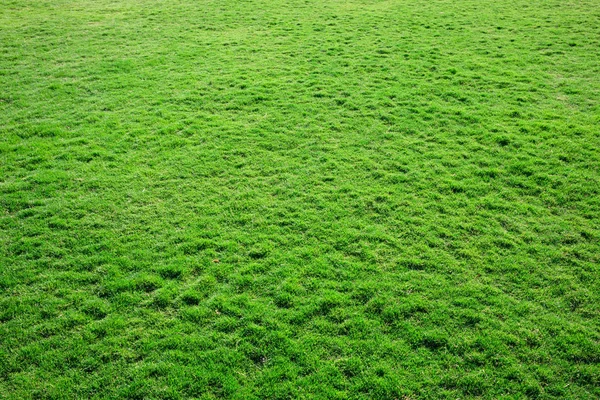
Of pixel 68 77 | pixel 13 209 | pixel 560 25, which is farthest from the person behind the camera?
pixel 560 25

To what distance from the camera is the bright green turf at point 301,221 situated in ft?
23.6

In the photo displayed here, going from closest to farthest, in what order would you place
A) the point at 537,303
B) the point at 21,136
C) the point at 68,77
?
the point at 537,303
the point at 21,136
the point at 68,77

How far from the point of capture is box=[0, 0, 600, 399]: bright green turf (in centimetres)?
721

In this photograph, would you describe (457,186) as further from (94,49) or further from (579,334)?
(94,49)

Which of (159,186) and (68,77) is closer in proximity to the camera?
(159,186)

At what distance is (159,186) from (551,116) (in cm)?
1311

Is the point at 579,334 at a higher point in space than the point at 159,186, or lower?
lower

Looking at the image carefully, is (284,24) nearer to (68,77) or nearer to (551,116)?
(68,77)

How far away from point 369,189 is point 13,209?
30.8ft

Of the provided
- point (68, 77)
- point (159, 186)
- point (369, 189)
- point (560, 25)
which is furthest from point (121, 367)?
point (560, 25)

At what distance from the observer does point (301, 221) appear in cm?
1019

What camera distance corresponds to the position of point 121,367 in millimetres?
7152

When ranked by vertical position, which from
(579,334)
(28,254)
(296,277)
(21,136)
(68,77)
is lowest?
(579,334)

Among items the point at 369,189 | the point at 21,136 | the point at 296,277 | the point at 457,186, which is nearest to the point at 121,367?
the point at 296,277
